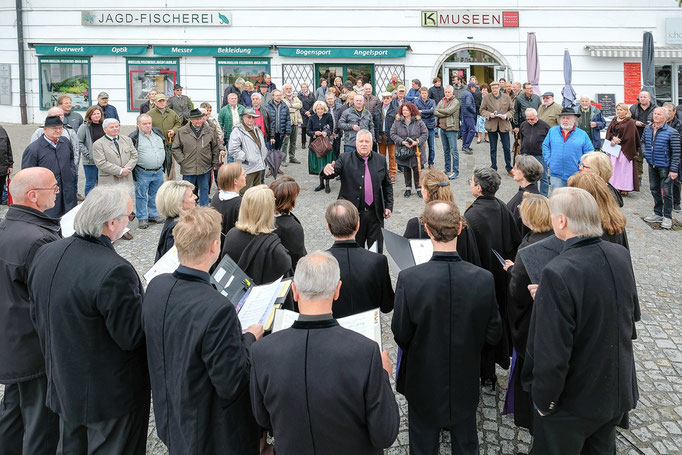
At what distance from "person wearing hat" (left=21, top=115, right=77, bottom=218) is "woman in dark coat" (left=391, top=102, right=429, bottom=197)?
6.16 meters

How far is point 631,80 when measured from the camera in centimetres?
2077

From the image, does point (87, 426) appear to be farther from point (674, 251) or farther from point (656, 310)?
point (674, 251)

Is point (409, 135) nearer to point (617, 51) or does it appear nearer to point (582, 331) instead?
point (582, 331)

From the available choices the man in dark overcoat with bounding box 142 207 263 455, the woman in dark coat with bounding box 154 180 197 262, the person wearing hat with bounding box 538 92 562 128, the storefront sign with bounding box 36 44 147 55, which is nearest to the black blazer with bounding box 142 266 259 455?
the man in dark overcoat with bounding box 142 207 263 455

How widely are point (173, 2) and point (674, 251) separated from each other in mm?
18778

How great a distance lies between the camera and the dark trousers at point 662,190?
10133 millimetres

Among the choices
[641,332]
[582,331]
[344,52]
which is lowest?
[641,332]

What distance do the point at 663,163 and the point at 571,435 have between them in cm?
863

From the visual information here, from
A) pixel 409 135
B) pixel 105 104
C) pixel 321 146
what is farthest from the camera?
pixel 321 146

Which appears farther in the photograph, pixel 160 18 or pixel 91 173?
pixel 160 18

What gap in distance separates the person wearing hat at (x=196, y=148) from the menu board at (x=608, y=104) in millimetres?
15969

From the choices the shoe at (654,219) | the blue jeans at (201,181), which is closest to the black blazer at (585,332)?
the blue jeans at (201,181)

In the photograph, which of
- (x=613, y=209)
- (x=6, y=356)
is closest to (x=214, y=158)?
(x=6, y=356)

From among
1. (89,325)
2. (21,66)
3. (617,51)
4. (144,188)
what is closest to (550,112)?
(144,188)
